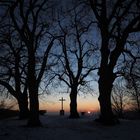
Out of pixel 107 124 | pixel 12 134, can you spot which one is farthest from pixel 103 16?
pixel 12 134

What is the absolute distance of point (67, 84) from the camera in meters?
37.8

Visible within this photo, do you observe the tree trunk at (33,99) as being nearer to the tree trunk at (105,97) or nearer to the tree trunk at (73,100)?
the tree trunk at (105,97)

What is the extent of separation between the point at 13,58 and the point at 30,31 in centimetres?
734

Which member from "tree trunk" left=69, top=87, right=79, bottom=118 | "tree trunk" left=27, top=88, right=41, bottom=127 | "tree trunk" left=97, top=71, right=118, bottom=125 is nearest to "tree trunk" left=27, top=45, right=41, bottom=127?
"tree trunk" left=27, top=88, right=41, bottom=127

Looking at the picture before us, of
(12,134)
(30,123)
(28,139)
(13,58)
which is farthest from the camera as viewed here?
(13,58)

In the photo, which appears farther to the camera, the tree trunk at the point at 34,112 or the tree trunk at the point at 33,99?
the tree trunk at the point at 33,99

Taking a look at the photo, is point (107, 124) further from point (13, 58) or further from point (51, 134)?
point (13, 58)

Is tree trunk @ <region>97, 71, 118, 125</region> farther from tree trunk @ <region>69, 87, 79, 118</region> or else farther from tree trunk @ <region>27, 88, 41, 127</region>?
tree trunk @ <region>69, 87, 79, 118</region>

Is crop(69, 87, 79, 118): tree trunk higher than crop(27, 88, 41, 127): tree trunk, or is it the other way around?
crop(69, 87, 79, 118): tree trunk

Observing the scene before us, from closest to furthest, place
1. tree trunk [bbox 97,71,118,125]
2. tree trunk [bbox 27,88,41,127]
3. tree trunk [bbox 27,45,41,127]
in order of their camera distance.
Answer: tree trunk [bbox 27,88,41,127] < tree trunk [bbox 27,45,41,127] < tree trunk [bbox 97,71,118,125]

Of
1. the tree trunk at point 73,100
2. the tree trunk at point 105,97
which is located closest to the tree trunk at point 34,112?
the tree trunk at point 105,97

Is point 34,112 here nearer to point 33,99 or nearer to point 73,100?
point 33,99

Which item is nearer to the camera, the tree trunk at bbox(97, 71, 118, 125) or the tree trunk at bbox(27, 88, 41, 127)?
the tree trunk at bbox(27, 88, 41, 127)

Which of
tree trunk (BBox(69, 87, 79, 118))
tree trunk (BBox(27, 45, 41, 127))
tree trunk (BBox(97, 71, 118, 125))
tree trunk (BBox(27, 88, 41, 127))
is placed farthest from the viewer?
tree trunk (BBox(69, 87, 79, 118))
